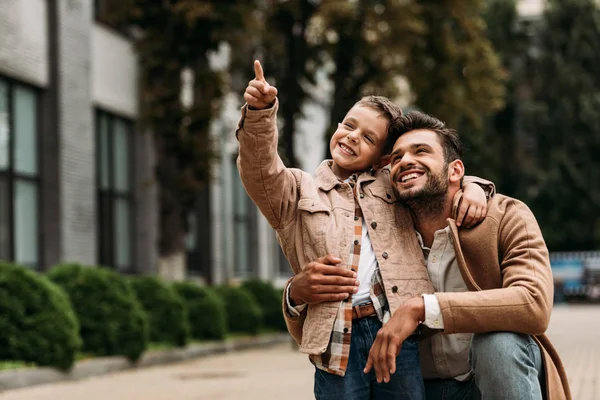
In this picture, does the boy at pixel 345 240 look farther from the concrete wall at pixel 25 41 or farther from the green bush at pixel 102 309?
the concrete wall at pixel 25 41

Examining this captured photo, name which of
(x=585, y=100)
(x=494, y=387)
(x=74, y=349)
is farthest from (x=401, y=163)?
(x=585, y=100)

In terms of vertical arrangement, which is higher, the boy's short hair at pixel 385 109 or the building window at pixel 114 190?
the building window at pixel 114 190

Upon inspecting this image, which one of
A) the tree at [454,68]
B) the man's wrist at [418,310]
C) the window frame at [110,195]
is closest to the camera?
the man's wrist at [418,310]

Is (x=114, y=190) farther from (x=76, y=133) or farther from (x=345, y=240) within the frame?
(x=345, y=240)

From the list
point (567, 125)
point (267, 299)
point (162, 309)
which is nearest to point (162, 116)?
point (162, 309)

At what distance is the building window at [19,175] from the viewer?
1764 centimetres

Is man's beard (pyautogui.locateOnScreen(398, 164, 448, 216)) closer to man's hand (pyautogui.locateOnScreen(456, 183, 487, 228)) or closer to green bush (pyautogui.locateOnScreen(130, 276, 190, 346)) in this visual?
man's hand (pyautogui.locateOnScreen(456, 183, 487, 228))

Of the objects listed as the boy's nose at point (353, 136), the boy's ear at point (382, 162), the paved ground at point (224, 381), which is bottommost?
the paved ground at point (224, 381)

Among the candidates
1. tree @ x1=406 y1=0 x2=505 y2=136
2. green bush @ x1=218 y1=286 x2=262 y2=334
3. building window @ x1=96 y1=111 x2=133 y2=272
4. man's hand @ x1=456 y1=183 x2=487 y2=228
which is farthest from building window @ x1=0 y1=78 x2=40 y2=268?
man's hand @ x1=456 y1=183 x2=487 y2=228

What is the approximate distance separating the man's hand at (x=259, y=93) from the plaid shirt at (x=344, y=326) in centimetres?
67

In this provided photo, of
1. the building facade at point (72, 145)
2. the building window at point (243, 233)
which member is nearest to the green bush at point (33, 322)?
the building facade at point (72, 145)

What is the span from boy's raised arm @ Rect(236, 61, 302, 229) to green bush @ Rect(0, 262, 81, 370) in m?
8.69

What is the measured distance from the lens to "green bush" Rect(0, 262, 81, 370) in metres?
12.4

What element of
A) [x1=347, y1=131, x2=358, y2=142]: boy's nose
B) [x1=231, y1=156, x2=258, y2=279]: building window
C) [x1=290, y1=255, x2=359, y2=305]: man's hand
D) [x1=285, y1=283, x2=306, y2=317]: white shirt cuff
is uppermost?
[x1=231, y1=156, x2=258, y2=279]: building window
